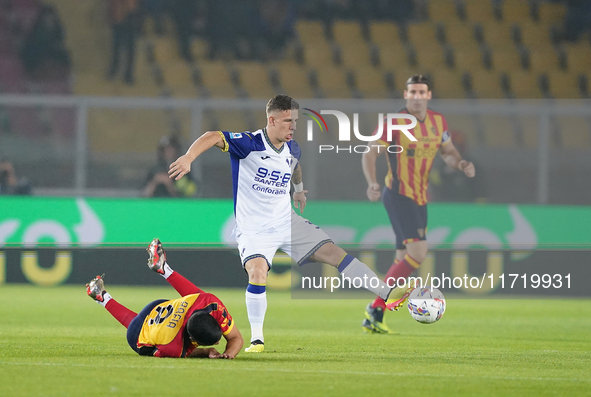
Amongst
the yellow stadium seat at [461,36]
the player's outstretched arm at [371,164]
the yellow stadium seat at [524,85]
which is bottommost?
the player's outstretched arm at [371,164]

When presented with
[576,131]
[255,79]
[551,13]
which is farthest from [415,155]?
[551,13]

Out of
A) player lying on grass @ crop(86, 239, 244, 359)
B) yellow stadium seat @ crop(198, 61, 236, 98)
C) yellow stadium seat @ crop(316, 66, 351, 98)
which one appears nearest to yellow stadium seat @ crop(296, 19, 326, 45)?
yellow stadium seat @ crop(316, 66, 351, 98)

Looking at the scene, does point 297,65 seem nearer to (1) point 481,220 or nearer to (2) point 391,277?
(1) point 481,220

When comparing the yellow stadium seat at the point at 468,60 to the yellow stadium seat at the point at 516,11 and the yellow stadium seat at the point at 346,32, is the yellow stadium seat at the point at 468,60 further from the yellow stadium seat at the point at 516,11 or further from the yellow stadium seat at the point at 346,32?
the yellow stadium seat at the point at 346,32

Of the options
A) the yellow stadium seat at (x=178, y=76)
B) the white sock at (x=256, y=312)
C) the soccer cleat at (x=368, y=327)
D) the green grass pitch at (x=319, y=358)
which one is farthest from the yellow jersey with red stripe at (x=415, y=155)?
the yellow stadium seat at (x=178, y=76)

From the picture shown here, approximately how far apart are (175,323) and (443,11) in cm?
1485

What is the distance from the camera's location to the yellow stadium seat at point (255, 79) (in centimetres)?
1692

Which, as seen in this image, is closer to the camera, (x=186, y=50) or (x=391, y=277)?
(x=391, y=277)

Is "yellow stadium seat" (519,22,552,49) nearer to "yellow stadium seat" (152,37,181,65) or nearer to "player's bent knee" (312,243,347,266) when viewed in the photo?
"yellow stadium seat" (152,37,181,65)

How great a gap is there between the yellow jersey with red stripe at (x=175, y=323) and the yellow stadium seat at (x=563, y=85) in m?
12.7

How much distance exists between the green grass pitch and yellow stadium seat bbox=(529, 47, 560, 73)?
827cm

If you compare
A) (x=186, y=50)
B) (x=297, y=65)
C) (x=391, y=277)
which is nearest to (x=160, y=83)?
(x=186, y=50)

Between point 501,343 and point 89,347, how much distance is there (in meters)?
3.27

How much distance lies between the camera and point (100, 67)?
17609 millimetres
